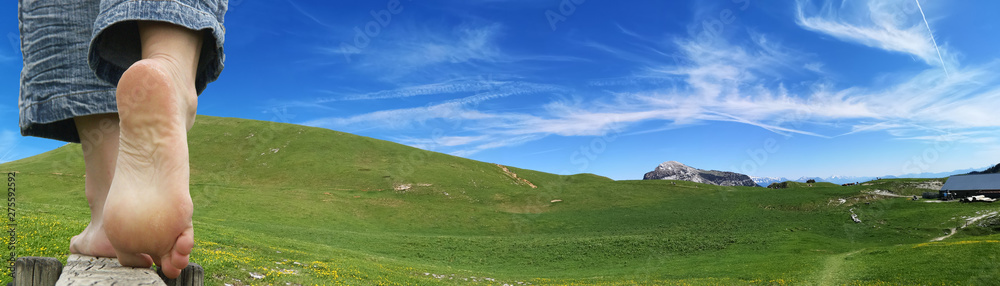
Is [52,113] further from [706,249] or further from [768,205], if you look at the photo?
[768,205]

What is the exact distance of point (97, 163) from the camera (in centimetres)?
232

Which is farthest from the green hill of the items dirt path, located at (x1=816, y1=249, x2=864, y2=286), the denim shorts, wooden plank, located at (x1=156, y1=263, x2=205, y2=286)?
the denim shorts

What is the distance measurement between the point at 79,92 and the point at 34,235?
10102 millimetres

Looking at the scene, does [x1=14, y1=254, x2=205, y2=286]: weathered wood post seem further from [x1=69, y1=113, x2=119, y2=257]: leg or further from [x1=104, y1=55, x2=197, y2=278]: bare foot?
[x1=104, y1=55, x2=197, y2=278]: bare foot

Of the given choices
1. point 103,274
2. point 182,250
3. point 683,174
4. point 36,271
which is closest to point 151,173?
point 182,250

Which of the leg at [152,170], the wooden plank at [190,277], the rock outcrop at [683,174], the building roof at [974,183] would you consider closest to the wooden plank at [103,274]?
the wooden plank at [190,277]

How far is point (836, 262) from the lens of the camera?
22328mm

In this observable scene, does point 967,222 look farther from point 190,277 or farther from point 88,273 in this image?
point 88,273

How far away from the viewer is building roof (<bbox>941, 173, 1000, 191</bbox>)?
44.9 m

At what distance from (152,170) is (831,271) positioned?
2541cm

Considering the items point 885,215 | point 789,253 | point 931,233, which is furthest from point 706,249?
point 885,215

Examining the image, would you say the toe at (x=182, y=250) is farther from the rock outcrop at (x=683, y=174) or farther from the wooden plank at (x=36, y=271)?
the rock outcrop at (x=683, y=174)

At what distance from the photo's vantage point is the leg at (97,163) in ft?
7.24

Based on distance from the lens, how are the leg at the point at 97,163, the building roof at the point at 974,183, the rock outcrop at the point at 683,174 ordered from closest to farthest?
the leg at the point at 97,163
the building roof at the point at 974,183
the rock outcrop at the point at 683,174
